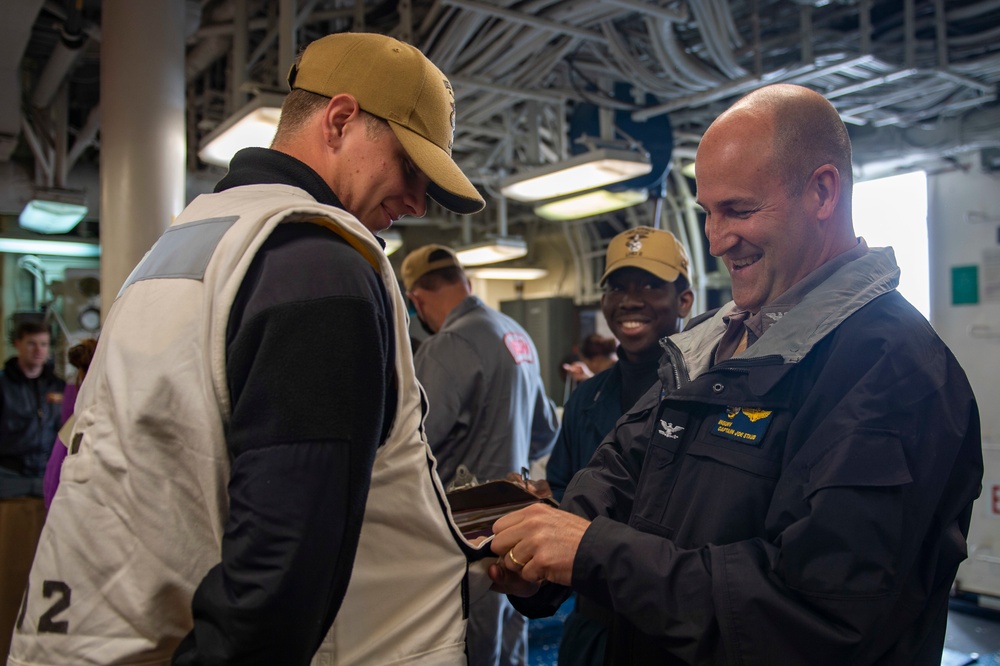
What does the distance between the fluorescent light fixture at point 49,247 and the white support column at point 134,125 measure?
3.38 meters

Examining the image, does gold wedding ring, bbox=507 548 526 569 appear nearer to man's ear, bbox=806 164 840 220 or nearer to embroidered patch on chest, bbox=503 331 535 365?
man's ear, bbox=806 164 840 220

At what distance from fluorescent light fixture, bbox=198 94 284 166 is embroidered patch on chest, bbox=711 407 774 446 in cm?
213

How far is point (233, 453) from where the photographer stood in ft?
2.94

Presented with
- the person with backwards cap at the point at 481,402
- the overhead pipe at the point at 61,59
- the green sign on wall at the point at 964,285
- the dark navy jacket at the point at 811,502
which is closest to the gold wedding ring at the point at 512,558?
the dark navy jacket at the point at 811,502

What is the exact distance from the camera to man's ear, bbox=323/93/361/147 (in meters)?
1.14

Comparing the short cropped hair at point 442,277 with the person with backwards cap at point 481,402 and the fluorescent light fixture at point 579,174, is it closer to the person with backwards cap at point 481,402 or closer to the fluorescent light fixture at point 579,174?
the person with backwards cap at point 481,402

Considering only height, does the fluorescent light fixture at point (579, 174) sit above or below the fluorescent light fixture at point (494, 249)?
above

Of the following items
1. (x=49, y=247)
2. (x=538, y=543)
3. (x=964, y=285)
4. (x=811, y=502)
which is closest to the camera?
(x=811, y=502)

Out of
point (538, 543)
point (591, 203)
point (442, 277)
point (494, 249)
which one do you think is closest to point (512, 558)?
point (538, 543)

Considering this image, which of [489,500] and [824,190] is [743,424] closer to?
[824,190]

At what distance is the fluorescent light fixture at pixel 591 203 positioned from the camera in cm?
450

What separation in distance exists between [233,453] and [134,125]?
2796 millimetres

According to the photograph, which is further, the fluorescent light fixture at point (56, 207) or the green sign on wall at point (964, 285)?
the green sign on wall at point (964, 285)

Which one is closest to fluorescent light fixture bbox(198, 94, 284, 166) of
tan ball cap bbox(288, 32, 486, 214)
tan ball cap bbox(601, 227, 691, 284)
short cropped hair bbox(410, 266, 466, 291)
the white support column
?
the white support column
